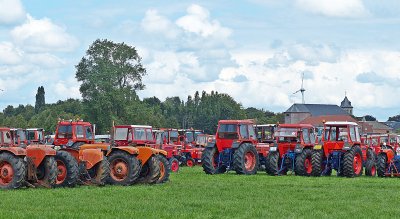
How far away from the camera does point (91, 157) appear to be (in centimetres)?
2680

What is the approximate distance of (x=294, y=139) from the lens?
39.4m

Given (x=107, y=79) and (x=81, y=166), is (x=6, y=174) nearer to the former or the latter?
(x=81, y=166)

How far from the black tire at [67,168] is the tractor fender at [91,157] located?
0.86 metres

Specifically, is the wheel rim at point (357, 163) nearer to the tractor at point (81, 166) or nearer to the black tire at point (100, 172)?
the tractor at point (81, 166)

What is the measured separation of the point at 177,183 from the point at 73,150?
3.91 metres

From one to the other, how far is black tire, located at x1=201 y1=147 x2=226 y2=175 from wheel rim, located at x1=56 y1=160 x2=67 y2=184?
1239cm

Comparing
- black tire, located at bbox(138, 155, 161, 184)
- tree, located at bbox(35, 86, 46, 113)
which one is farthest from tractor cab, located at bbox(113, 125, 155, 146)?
tree, located at bbox(35, 86, 46, 113)

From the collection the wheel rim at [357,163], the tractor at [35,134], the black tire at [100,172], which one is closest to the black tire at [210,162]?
the wheel rim at [357,163]

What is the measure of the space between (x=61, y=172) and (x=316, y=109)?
170 meters

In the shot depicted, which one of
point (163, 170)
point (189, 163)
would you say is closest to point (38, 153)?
point (163, 170)

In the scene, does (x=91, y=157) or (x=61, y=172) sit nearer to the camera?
(x=61, y=172)

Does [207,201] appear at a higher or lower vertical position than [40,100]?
lower

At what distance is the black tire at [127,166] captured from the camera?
27.5 m

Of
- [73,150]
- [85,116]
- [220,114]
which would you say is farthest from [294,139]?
[220,114]
